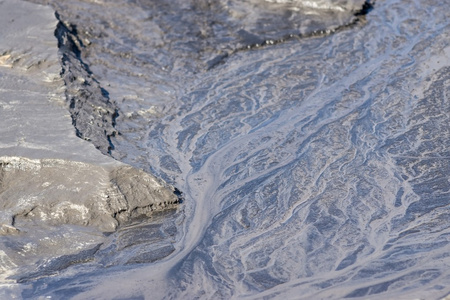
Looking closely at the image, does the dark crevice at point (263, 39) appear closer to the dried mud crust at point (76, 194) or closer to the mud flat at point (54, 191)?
the mud flat at point (54, 191)

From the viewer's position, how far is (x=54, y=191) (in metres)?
4.26

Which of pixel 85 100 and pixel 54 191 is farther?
pixel 85 100

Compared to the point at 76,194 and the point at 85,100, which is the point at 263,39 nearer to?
the point at 85,100

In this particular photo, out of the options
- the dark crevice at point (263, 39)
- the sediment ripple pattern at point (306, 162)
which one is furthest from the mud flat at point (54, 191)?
the dark crevice at point (263, 39)

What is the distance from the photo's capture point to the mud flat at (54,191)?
13.1ft

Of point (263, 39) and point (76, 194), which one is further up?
point (263, 39)

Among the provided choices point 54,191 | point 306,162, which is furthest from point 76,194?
point 306,162

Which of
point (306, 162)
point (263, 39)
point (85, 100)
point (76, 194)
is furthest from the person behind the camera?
point (263, 39)

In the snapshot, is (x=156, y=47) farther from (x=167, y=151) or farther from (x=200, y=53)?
(x=167, y=151)

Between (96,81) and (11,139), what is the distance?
143 cm

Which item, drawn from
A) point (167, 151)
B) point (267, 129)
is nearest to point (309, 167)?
point (267, 129)

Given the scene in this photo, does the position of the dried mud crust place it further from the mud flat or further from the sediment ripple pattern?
the sediment ripple pattern

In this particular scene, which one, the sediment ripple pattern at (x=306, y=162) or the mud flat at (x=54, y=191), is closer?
the sediment ripple pattern at (x=306, y=162)

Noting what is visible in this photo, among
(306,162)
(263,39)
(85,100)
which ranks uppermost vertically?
(263,39)
